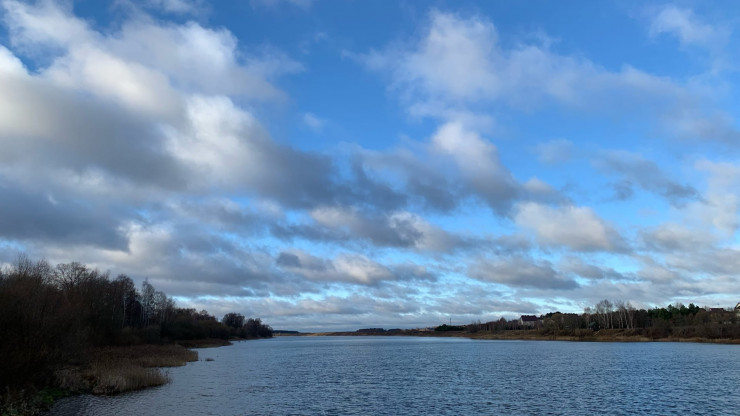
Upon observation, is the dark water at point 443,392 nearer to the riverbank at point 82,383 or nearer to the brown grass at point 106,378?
the riverbank at point 82,383

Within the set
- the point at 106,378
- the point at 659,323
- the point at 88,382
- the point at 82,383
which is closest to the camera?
the point at 82,383

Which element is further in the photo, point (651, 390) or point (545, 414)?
point (651, 390)

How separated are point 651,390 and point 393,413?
2374cm

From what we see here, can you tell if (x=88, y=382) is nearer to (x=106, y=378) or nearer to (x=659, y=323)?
(x=106, y=378)

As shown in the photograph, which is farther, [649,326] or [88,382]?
[649,326]

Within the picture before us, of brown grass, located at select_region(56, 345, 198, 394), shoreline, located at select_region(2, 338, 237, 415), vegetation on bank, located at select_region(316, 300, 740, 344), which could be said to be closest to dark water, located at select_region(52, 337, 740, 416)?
shoreline, located at select_region(2, 338, 237, 415)

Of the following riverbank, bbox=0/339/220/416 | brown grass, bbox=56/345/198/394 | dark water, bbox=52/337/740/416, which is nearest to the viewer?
riverbank, bbox=0/339/220/416

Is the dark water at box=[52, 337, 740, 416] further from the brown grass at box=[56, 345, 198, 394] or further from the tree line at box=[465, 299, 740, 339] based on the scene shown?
the tree line at box=[465, 299, 740, 339]

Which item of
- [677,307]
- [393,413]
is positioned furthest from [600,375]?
[677,307]

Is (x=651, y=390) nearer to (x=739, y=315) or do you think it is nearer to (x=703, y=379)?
(x=703, y=379)

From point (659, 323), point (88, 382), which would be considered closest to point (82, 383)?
point (88, 382)

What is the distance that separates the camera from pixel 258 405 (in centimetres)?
3656

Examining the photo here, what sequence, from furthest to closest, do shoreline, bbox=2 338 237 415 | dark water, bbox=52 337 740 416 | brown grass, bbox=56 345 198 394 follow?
brown grass, bbox=56 345 198 394 → dark water, bbox=52 337 740 416 → shoreline, bbox=2 338 237 415

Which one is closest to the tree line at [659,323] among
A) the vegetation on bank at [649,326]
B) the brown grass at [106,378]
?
the vegetation on bank at [649,326]
